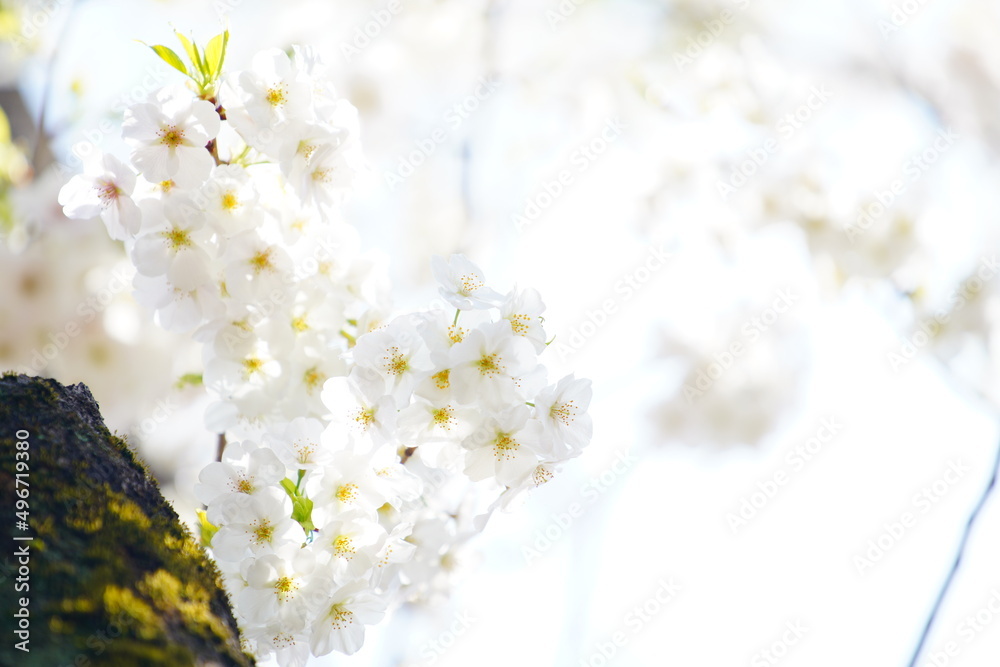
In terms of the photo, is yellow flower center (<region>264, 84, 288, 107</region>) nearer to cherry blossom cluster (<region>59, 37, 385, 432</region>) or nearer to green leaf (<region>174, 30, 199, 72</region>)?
cherry blossom cluster (<region>59, 37, 385, 432</region>)

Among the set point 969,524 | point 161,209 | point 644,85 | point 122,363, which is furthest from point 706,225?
point 161,209

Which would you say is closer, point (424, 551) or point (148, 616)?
point (148, 616)

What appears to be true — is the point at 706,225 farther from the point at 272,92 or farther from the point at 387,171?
the point at 272,92

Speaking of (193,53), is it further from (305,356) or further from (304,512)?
(304,512)

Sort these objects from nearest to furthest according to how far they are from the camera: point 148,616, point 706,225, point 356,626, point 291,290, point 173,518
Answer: point 148,616 < point 173,518 < point 356,626 < point 291,290 < point 706,225

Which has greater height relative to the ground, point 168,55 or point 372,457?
point 168,55

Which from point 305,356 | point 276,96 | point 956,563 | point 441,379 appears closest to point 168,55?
point 276,96

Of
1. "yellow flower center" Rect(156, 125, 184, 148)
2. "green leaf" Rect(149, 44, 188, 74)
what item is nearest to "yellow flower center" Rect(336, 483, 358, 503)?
"yellow flower center" Rect(156, 125, 184, 148)
